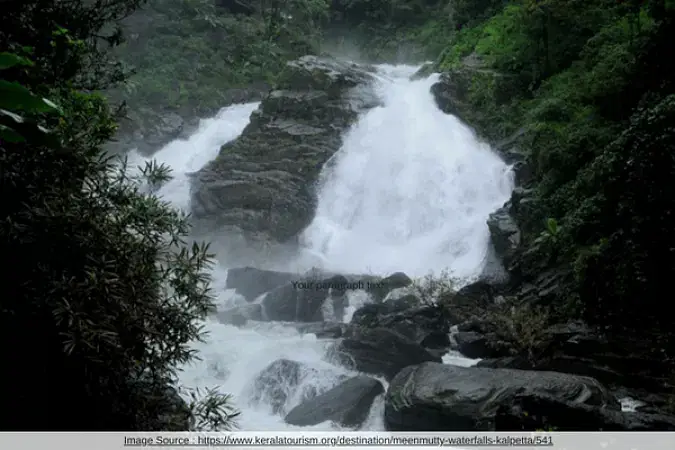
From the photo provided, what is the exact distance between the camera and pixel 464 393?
7.18 m

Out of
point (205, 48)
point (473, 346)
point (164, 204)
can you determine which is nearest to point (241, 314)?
point (473, 346)

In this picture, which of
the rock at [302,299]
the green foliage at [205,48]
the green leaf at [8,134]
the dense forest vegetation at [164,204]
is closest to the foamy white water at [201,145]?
the green foliage at [205,48]

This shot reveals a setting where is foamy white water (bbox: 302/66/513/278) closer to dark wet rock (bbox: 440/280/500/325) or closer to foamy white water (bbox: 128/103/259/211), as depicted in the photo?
dark wet rock (bbox: 440/280/500/325)

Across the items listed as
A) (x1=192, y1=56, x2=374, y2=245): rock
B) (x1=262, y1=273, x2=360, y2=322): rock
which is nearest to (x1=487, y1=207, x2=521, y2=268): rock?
(x1=262, y1=273, x2=360, y2=322): rock

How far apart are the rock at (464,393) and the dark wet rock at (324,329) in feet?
9.76

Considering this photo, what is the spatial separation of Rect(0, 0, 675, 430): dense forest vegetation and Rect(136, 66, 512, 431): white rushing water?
1.18 meters

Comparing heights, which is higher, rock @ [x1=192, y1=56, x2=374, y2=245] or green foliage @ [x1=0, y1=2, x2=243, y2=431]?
rock @ [x1=192, y1=56, x2=374, y2=245]

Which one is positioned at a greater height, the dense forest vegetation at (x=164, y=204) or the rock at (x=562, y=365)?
the dense forest vegetation at (x=164, y=204)

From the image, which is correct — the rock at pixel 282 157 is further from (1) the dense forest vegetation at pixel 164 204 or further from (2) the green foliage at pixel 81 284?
(2) the green foliage at pixel 81 284

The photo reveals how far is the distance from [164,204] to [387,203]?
12896 millimetres

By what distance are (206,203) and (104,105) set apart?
1393 cm

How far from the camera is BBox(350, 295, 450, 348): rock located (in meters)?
9.96

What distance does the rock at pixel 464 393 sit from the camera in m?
6.61

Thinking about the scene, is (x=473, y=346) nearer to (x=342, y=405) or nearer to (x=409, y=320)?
(x=409, y=320)
